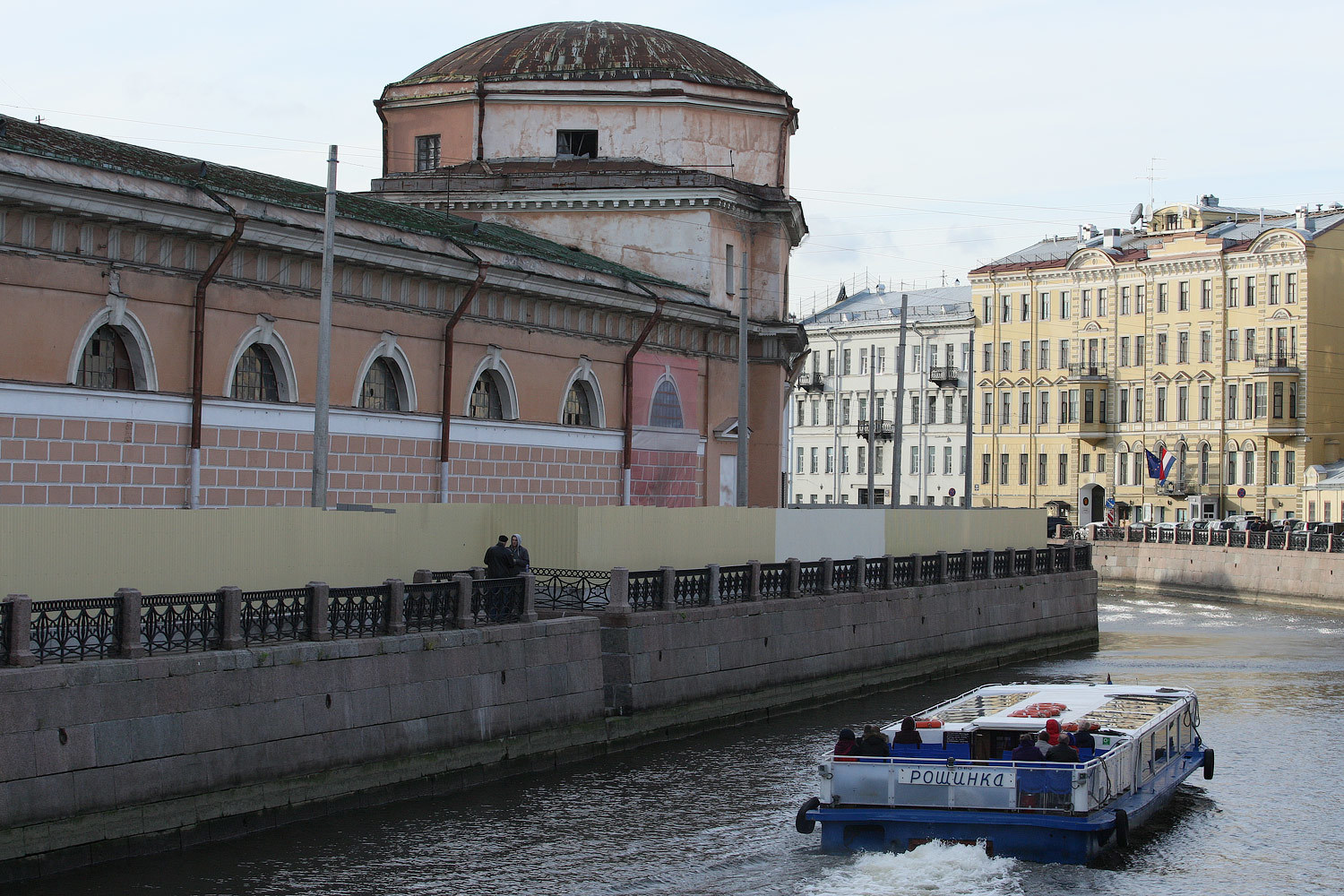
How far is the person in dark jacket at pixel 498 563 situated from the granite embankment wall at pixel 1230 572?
121 ft

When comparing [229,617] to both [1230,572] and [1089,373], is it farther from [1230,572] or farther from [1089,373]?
[1089,373]

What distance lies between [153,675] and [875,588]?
17713 millimetres

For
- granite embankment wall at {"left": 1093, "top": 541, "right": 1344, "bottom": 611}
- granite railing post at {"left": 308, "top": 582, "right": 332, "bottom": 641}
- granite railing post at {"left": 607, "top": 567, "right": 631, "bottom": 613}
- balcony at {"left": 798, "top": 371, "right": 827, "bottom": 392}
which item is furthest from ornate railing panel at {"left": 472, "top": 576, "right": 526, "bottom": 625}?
balcony at {"left": 798, "top": 371, "right": 827, "bottom": 392}

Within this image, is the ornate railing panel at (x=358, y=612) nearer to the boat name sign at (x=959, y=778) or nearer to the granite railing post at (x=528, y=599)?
the granite railing post at (x=528, y=599)

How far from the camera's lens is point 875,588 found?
107 ft

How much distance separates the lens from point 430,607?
21.4 meters

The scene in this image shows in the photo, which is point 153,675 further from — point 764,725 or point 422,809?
point 764,725

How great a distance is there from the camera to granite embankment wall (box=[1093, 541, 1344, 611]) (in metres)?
55.1

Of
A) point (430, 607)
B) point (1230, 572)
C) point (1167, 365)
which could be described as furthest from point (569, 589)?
point (1167, 365)

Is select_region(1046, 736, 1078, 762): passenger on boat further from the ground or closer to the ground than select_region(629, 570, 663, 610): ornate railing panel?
closer to the ground

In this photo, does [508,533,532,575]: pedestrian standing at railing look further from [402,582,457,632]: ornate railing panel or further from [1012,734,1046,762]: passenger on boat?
[1012,734,1046,762]: passenger on boat

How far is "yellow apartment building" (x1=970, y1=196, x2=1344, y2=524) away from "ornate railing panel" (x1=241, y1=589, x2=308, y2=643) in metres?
59.3

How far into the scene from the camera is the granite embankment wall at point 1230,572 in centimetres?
5506

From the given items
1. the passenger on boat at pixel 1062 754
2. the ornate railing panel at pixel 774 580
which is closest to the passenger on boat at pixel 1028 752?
the passenger on boat at pixel 1062 754
